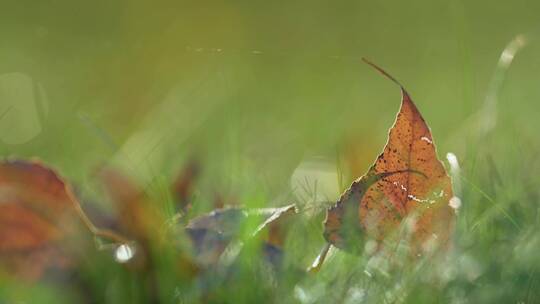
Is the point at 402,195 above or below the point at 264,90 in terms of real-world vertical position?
above

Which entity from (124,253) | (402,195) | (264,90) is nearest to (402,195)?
(402,195)

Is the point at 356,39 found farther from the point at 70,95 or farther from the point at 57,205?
the point at 57,205

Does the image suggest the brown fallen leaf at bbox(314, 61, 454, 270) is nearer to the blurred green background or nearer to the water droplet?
the blurred green background

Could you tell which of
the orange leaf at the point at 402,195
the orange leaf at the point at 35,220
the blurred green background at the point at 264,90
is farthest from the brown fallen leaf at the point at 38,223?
the orange leaf at the point at 402,195

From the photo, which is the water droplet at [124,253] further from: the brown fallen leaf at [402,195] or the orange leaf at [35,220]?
the brown fallen leaf at [402,195]

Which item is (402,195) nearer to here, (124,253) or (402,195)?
(402,195)

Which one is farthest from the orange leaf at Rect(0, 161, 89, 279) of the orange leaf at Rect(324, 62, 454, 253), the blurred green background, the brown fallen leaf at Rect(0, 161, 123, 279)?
the orange leaf at Rect(324, 62, 454, 253)

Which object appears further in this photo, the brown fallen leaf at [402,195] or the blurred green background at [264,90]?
the blurred green background at [264,90]

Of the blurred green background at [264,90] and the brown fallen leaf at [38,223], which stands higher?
the brown fallen leaf at [38,223]
